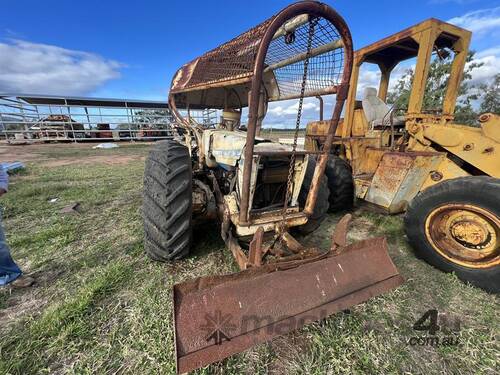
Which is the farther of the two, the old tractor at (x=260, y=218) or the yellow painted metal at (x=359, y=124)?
the yellow painted metal at (x=359, y=124)

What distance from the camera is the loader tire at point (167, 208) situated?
2.21 metres

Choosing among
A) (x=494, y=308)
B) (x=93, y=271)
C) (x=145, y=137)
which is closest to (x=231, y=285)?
(x=93, y=271)

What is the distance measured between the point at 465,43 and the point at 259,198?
3.55 m

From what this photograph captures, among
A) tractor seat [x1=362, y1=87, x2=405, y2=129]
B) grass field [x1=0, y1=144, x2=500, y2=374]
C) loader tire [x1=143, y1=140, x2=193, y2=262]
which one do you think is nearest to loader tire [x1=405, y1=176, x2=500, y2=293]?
grass field [x1=0, y1=144, x2=500, y2=374]

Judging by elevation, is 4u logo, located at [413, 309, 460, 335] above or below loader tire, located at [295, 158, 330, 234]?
below

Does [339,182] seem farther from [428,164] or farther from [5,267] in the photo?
[5,267]

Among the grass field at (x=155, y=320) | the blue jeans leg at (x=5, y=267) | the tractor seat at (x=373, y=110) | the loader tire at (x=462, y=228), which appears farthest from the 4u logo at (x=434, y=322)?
the blue jeans leg at (x=5, y=267)

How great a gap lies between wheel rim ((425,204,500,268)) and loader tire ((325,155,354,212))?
4.70ft

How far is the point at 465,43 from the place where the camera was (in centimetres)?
335

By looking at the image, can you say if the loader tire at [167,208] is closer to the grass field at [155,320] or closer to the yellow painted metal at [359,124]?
the grass field at [155,320]

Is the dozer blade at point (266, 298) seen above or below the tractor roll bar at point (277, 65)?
below

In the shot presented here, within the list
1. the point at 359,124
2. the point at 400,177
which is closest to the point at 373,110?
the point at 359,124

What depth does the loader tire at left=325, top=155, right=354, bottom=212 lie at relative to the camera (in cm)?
385

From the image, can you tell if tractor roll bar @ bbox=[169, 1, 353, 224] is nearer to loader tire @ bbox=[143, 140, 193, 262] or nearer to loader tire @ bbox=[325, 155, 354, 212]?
loader tire @ bbox=[143, 140, 193, 262]
